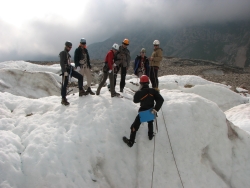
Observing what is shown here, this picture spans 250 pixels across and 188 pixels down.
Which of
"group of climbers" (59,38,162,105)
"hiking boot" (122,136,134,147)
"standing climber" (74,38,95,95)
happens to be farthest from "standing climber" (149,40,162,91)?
"hiking boot" (122,136,134,147)

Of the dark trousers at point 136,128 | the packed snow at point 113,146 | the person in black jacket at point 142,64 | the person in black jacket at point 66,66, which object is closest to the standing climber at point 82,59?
the person in black jacket at point 66,66

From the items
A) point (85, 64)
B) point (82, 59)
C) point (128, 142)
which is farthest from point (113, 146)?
point (82, 59)

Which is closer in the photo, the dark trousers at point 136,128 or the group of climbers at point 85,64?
the dark trousers at point 136,128

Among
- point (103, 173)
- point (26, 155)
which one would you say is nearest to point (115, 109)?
point (103, 173)

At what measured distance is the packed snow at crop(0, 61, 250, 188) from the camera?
6.50m

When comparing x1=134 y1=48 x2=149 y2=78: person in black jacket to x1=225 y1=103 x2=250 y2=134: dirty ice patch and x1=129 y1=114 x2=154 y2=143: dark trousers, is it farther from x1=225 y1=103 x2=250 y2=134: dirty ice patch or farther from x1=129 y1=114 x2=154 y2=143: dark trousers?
x1=225 y1=103 x2=250 y2=134: dirty ice patch

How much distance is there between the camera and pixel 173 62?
11606cm

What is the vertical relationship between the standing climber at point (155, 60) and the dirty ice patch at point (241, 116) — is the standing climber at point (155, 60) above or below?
above

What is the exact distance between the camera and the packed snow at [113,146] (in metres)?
6.50

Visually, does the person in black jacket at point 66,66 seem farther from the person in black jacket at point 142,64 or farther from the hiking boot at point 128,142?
the person in black jacket at point 142,64

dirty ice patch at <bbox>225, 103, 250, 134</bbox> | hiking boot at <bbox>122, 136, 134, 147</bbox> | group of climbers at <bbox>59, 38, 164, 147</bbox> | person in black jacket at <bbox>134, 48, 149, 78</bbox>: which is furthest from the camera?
dirty ice patch at <bbox>225, 103, 250, 134</bbox>

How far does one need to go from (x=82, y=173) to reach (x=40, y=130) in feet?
7.75

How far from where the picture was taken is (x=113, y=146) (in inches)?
303

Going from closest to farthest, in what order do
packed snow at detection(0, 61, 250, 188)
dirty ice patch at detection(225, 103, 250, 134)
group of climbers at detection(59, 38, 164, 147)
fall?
1. packed snow at detection(0, 61, 250, 188)
2. group of climbers at detection(59, 38, 164, 147)
3. dirty ice patch at detection(225, 103, 250, 134)
